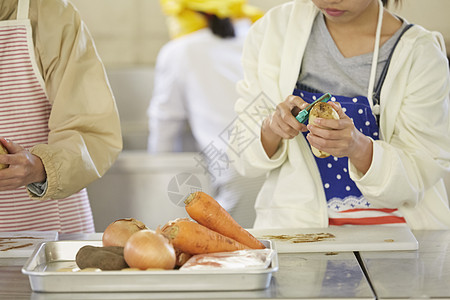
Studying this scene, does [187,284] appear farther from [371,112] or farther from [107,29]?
[107,29]

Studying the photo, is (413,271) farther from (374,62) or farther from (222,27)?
(222,27)

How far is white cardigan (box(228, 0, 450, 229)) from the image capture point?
4.50ft

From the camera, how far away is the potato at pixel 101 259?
970 mm

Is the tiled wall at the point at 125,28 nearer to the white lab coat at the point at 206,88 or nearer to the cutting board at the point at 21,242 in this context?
the white lab coat at the point at 206,88

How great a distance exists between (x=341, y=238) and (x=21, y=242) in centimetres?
59

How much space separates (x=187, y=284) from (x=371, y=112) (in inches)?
26.1

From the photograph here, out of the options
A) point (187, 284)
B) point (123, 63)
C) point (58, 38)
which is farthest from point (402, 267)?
point (123, 63)

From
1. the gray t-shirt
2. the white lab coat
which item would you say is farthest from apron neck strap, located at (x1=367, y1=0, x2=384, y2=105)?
the white lab coat

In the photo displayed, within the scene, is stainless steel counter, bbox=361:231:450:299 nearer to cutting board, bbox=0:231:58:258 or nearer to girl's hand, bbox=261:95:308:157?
girl's hand, bbox=261:95:308:157

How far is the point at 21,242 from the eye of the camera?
48.8 inches

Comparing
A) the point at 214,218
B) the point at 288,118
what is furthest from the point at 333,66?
the point at 214,218

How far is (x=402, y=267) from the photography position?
1098mm

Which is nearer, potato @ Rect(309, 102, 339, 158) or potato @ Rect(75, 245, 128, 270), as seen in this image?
potato @ Rect(75, 245, 128, 270)

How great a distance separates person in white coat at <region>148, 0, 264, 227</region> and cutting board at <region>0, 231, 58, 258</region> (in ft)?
4.12
